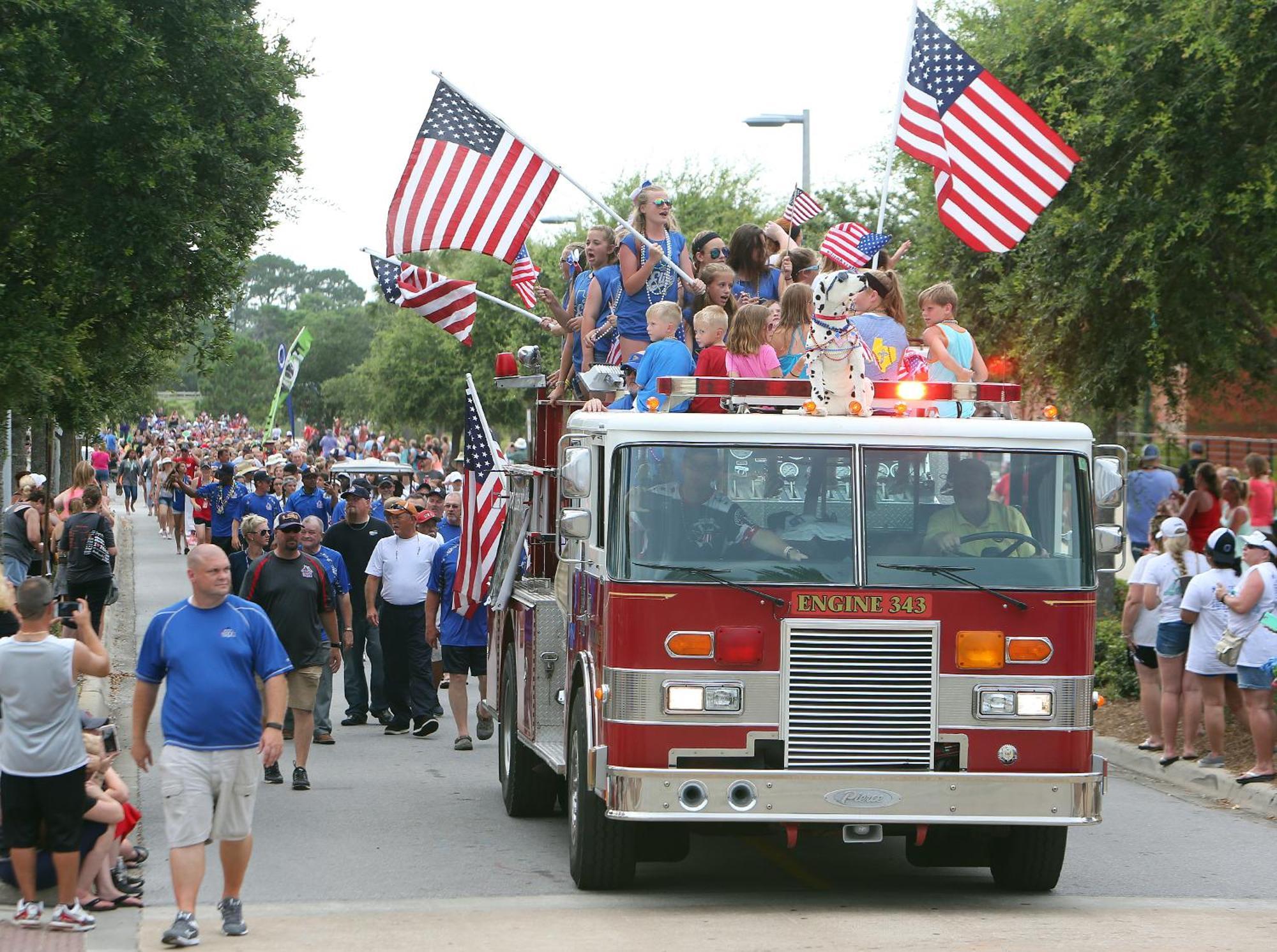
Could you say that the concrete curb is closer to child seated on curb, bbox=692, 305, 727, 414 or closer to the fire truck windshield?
the fire truck windshield

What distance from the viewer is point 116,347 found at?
859 inches

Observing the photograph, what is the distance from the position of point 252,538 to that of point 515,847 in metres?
4.44

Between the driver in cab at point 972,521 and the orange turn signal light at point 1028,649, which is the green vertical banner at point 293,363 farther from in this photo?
the orange turn signal light at point 1028,649

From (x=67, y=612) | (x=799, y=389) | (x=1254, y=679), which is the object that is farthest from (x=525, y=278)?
(x=799, y=389)

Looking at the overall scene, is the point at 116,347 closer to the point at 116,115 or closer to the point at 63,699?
the point at 116,115

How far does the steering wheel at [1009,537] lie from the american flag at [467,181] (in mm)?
5028

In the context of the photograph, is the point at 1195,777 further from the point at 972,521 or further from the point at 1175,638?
the point at 972,521

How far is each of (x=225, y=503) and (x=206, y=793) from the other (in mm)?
14280

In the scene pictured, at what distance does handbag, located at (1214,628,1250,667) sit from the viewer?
41.4 ft

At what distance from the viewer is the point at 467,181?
42.8ft

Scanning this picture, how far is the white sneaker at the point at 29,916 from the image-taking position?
873 centimetres

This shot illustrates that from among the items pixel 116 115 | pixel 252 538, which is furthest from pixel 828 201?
pixel 252 538

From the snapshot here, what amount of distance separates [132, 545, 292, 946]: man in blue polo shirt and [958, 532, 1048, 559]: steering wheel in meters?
3.38

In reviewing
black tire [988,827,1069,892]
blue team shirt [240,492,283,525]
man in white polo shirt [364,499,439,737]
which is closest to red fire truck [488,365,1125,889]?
black tire [988,827,1069,892]
